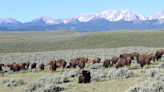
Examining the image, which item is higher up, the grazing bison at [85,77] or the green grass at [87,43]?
the grazing bison at [85,77]

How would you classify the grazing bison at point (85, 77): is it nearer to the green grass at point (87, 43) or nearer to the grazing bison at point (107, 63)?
the grazing bison at point (107, 63)

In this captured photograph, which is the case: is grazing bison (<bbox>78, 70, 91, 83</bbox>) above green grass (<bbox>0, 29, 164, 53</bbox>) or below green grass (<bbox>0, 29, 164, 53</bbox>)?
above

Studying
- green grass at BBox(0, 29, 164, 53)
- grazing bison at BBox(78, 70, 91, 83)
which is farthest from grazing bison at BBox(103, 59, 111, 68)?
green grass at BBox(0, 29, 164, 53)

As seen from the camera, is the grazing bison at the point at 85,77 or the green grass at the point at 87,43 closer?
the grazing bison at the point at 85,77

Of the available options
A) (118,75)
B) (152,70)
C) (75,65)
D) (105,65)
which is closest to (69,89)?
(118,75)

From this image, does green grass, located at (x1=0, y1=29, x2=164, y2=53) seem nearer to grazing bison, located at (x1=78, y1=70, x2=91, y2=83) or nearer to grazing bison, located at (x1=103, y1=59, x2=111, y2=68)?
grazing bison, located at (x1=103, y1=59, x2=111, y2=68)

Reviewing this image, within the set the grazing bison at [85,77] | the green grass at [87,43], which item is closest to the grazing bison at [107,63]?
the grazing bison at [85,77]

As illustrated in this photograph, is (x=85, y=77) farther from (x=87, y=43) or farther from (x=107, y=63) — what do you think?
(x=87, y=43)

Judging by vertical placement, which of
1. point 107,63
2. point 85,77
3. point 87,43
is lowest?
point 87,43

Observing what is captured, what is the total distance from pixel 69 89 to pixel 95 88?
170 cm

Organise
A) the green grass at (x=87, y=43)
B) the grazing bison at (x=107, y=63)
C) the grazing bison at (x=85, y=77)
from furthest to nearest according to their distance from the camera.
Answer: the green grass at (x=87, y=43) → the grazing bison at (x=107, y=63) → the grazing bison at (x=85, y=77)

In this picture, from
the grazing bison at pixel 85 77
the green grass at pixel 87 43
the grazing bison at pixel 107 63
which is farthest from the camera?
the green grass at pixel 87 43

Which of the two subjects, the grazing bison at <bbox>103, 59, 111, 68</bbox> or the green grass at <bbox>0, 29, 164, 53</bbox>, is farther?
the green grass at <bbox>0, 29, 164, 53</bbox>

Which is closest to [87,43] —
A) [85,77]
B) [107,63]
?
[107,63]
